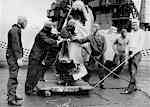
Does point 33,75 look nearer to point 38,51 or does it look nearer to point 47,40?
point 38,51

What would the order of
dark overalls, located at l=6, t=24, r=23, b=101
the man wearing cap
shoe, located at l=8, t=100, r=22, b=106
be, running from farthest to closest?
the man wearing cap < shoe, located at l=8, t=100, r=22, b=106 < dark overalls, located at l=6, t=24, r=23, b=101

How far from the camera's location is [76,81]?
8.94m

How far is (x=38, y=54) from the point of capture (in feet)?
26.3

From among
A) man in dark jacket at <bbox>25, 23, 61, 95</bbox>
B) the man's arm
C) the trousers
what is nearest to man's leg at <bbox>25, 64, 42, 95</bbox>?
man in dark jacket at <bbox>25, 23, 61, 95</bbox>

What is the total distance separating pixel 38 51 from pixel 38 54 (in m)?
0.08

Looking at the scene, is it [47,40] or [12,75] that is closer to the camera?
[12,75]

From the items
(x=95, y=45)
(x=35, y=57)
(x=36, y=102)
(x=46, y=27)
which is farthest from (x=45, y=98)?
(x=95, y=45)

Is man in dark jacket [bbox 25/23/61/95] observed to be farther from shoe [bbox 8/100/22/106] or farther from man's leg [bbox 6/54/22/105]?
man's leg [bbox 6/54/22/105]

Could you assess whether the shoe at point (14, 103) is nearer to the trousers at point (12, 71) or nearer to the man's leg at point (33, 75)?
the trousers at point (12, 71)

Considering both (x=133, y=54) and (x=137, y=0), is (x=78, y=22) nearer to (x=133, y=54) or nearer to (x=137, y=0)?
(x=133, y=54)

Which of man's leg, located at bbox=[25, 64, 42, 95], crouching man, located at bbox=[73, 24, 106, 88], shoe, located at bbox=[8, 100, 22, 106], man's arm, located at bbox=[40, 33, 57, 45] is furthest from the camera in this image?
crouching man, located at bbox=[73, 24, 106, 88]

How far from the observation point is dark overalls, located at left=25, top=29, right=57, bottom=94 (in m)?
7.83

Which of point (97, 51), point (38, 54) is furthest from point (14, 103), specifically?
point (97, 51)

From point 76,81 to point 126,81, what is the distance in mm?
2979
